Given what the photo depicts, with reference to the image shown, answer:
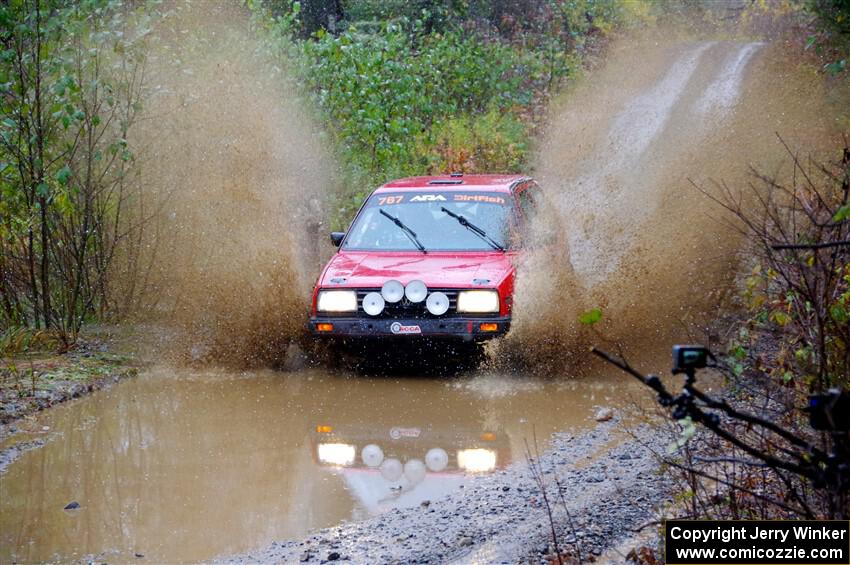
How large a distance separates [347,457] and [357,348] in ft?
8.91

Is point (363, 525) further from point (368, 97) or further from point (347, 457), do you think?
point (368, 97)

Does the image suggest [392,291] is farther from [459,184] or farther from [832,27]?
[832,27]

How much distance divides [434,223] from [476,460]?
380cm

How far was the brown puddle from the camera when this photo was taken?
228 inches

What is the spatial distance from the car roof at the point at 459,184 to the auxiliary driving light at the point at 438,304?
179cm

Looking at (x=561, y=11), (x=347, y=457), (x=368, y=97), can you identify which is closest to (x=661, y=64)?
(x=561, y=11)

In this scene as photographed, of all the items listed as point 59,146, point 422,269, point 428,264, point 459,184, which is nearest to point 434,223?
point 459,184

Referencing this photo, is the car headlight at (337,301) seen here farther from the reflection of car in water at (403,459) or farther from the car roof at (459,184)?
the car roof at (459,184)

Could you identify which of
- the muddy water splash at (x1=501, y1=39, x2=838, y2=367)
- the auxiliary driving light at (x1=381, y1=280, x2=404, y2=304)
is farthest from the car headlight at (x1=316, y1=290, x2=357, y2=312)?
the muddy water splash at (x1=501, y1=39, x2=838, y2=367)

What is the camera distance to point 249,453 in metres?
7.40

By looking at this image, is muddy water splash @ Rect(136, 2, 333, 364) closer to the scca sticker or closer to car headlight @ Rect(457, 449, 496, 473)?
the scca sticker

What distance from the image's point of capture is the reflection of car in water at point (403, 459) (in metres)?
6.41

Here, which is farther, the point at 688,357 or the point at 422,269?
the point at 422,269

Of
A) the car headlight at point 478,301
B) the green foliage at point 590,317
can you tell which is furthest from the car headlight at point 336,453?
the green foliage at point 590,317
